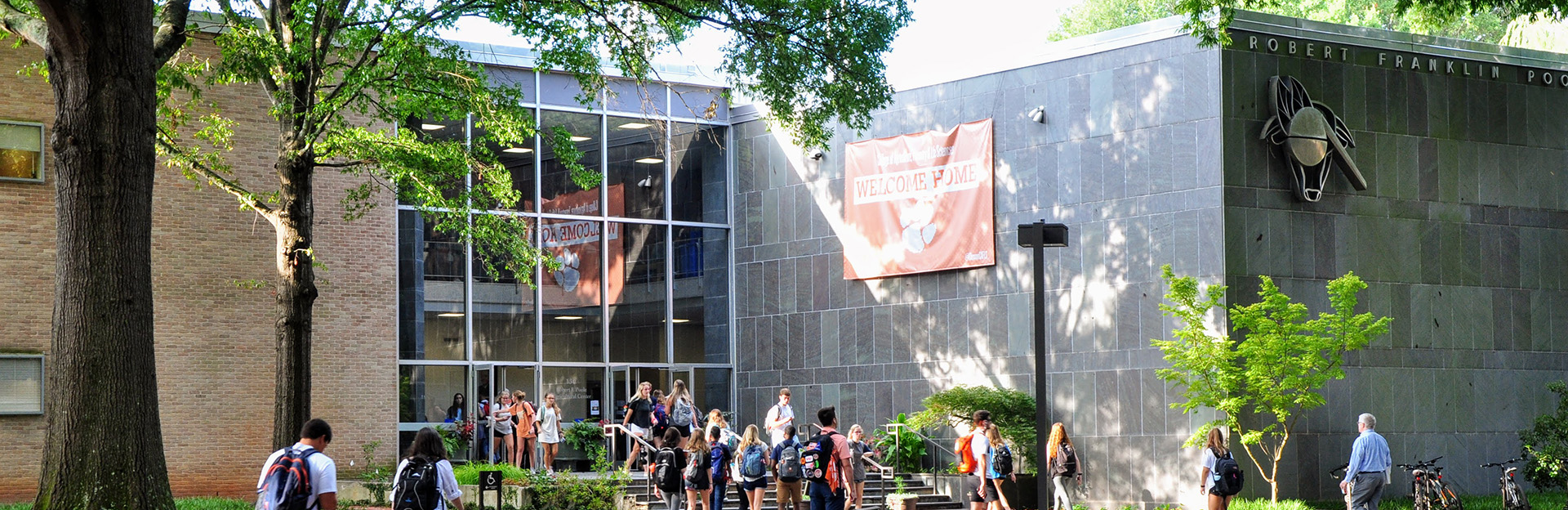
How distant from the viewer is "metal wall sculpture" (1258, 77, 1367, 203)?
2105cm

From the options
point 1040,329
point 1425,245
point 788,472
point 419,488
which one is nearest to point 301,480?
point 419,488

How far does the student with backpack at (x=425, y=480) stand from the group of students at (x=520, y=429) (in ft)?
42.2

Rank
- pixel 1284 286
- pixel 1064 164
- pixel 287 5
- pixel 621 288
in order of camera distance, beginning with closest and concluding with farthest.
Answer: pixel 287 5 → pixel 1284 286 → pixel 1064 164 → pixel 621 288

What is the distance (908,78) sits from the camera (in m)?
25.1

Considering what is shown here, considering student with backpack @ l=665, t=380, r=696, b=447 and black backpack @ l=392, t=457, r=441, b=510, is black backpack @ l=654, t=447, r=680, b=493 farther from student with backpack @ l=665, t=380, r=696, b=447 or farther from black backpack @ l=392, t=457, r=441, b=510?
black backpack @ l=392, t=457, r=441, b=510

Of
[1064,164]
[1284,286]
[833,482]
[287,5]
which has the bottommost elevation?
[833,482]

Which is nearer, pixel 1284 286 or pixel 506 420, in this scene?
pixel 1284 286

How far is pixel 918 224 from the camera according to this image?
82.0ft

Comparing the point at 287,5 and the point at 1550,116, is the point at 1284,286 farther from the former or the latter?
the point at 287,5

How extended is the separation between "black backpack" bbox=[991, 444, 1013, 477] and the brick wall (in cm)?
1078

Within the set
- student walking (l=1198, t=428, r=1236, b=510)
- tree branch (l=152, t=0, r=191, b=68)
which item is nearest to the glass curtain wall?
tree branch (l=152, t=0, r=191, b=68)

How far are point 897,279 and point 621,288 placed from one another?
534 cm

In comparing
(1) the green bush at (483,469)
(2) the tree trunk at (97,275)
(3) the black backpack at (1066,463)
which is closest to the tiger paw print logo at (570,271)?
(1) the green bush at (483,469)

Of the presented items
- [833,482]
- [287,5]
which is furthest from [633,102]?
[833,482]
